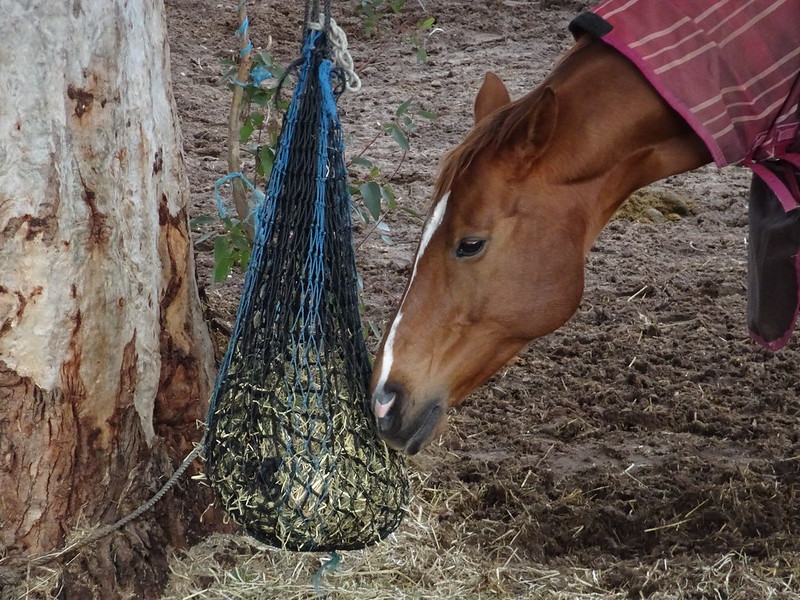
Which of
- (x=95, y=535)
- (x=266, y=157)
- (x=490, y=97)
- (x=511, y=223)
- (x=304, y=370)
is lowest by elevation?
(x=95, y=535)

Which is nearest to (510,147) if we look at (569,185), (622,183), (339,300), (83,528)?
(569,185)

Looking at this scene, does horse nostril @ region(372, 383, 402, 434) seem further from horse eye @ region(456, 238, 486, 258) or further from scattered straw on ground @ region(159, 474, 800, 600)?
scattered straw on ground @ region(159, 474, 800, 600)

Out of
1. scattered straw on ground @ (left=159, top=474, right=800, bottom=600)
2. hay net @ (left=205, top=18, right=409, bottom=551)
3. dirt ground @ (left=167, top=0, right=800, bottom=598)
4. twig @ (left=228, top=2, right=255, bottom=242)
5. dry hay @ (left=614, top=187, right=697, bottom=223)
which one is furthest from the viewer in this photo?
Result: dry hay @ (left=614, top=187, right=697, bottom=223)

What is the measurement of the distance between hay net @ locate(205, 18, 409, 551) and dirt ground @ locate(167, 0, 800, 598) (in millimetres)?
639

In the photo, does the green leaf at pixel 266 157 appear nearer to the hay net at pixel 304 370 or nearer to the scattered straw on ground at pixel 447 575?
the hay net at pixel 304 370

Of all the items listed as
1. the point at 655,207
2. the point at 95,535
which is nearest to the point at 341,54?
the point at 95,535

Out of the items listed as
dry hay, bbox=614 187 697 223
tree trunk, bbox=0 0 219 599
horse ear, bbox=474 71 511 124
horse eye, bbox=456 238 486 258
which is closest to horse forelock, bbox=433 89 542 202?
horse eye, bbox=456 238 486 258

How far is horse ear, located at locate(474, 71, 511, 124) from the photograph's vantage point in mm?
2486

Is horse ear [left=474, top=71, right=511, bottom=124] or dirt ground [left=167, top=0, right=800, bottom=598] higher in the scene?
horse ear [left=474, top=71, right=511, bottom=124]

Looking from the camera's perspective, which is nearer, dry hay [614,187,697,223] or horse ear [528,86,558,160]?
horse ear [528,86,558,160]

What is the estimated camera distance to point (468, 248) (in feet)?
7.14

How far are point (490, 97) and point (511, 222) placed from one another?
1.54 feet

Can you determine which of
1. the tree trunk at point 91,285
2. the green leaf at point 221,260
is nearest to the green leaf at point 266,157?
the green leaf at point 221,260

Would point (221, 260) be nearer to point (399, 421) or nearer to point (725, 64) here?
point (399, 421)
